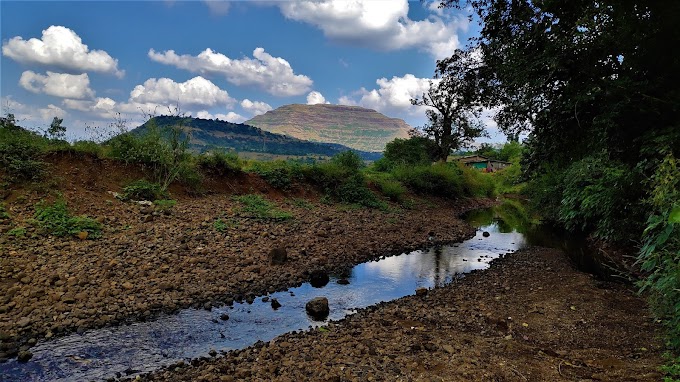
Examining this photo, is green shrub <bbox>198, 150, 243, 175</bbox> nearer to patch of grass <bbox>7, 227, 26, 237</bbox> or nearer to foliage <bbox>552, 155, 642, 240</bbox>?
patch of grass <bbox>7, 227, 26, 237</bbox>

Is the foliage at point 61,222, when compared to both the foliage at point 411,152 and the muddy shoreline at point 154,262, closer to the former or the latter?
the muddy shoreline at point 154,262

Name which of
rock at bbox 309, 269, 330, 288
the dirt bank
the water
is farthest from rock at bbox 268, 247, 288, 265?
the dirt bank

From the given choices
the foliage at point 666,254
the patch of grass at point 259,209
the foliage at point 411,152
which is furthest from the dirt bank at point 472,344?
the foliage at point 411,152

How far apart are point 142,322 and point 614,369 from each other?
25.6ft

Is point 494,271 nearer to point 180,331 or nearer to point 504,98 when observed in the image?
point 504,98

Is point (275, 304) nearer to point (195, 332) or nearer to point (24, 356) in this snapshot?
point (195, 332)

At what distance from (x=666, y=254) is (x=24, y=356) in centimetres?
957

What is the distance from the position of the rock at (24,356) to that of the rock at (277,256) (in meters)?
5.93

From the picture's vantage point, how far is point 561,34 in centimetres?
877

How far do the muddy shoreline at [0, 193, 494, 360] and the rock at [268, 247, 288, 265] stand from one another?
0.20 metres

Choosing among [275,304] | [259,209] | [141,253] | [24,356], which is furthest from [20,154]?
[275,304]

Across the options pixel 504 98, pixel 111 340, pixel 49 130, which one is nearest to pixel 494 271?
pixel 504 98

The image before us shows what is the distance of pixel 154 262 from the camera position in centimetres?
996

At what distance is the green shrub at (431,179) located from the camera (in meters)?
31.4
